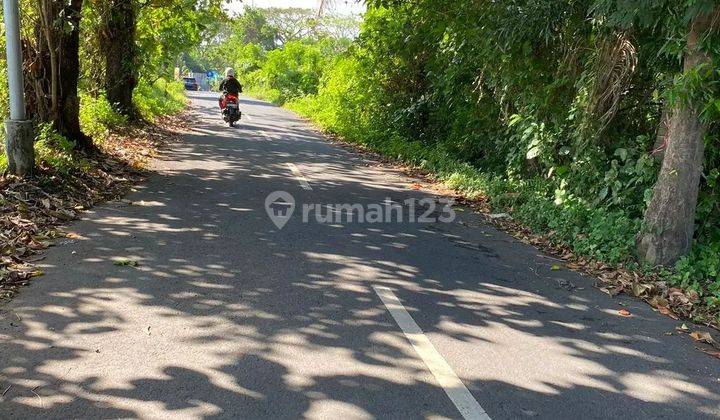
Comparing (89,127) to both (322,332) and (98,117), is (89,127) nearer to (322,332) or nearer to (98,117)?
(98,117)

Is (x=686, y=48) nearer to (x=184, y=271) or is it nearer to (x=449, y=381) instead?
(x=449, y=381)

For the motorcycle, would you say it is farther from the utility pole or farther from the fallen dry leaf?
the fallen dry leaf

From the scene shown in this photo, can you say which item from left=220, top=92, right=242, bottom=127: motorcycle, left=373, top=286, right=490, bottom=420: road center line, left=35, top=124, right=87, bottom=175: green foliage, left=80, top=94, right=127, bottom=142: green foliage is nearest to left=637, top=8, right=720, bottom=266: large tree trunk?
left=373, top=286, right=490, bottom=420: road center line

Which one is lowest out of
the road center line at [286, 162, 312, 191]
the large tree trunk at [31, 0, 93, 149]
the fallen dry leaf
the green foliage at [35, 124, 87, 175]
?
the fallen dry leaf

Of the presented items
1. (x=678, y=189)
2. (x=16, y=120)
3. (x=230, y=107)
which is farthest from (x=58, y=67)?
(x=230, y=107)

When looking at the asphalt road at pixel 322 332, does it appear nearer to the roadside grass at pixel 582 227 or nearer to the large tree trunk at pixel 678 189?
the roadside grass at pixel 582 227

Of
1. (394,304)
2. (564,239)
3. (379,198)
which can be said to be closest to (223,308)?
(394,304)

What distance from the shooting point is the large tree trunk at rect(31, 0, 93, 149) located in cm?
1034

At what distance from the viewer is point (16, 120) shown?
8.52 m

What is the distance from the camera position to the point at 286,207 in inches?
368

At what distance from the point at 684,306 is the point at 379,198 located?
5.43 metres

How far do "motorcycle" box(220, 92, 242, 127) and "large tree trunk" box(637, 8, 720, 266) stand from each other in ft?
53.7

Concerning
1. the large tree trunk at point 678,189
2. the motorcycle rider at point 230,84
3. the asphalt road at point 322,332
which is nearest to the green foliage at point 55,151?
the asphalt road at point 322,332

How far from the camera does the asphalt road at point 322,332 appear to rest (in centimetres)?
388
